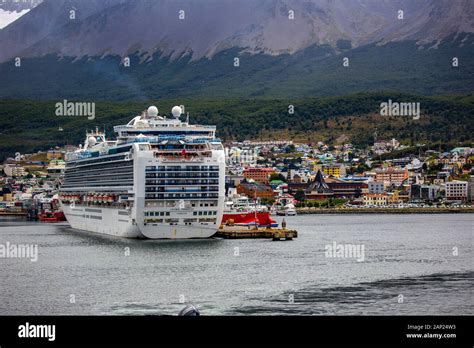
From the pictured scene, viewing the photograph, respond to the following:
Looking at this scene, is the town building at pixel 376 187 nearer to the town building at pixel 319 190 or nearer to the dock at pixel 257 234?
the town building at pixel 319 190

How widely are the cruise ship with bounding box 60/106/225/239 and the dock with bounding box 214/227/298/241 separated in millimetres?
6634

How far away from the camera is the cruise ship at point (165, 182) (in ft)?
169

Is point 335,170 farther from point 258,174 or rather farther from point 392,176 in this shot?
point 258,174

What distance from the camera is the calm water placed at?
27.5 metres

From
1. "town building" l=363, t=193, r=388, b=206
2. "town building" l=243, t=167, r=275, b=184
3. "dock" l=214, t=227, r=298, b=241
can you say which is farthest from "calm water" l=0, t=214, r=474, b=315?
"town building" l=243, t=167, r=275, b=184

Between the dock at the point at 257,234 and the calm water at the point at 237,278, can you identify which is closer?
the calm water at the point at 237,278

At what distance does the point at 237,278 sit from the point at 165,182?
17625 mm

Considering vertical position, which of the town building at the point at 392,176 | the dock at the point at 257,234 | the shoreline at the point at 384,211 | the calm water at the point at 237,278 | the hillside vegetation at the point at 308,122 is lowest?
the calm water at the point at 237,278

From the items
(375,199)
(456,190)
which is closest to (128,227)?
(375,199)

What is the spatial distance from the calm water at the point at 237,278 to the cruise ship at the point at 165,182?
1.05 meters

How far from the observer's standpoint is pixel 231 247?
50.7 metres

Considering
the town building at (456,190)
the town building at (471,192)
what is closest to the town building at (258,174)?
the town building at (456,190)

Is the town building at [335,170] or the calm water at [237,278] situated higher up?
the town building at [335,170]
